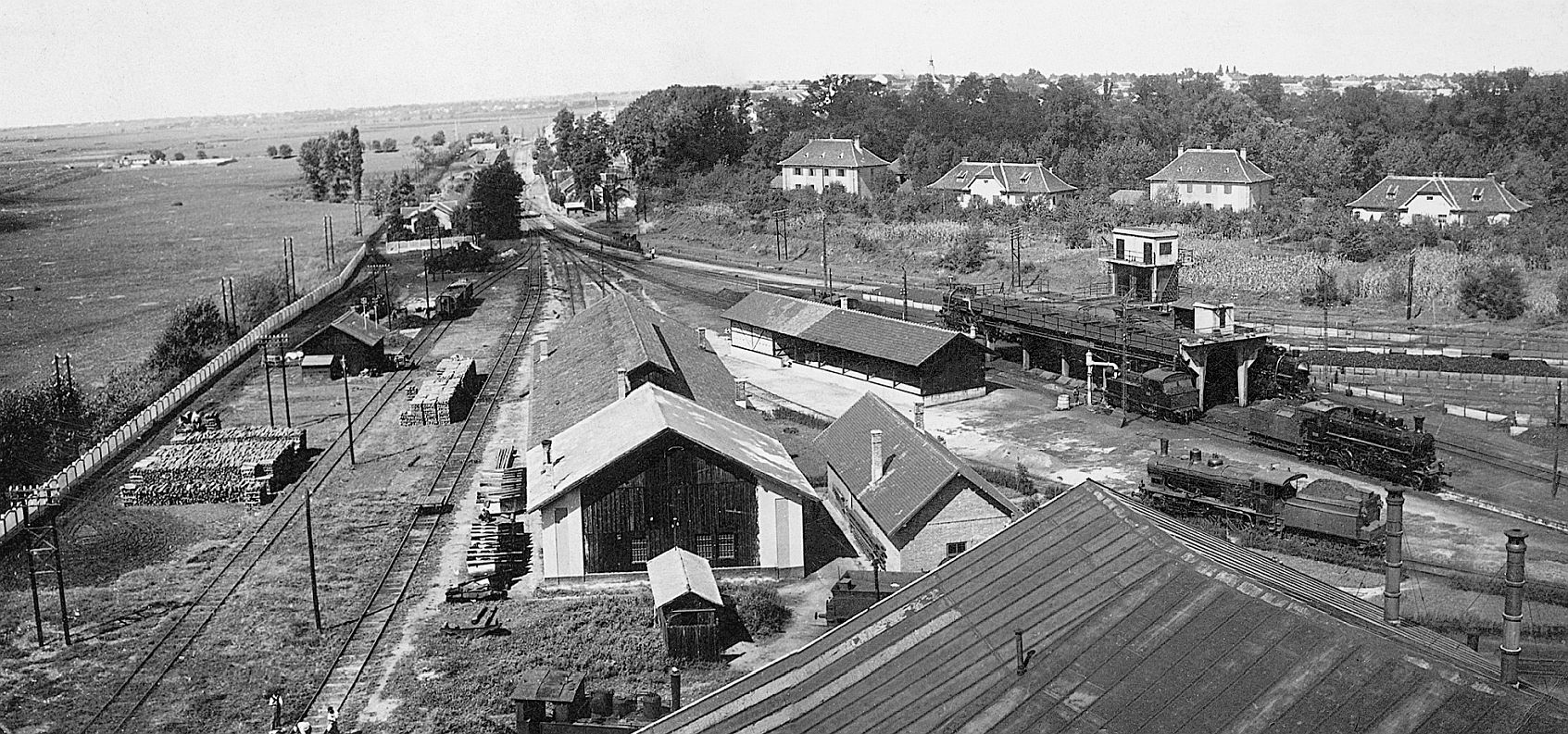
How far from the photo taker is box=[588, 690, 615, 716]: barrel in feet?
81.7

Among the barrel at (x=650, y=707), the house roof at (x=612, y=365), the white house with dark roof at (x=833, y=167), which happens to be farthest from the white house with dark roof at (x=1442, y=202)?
the barrel at (x=650, y=707)

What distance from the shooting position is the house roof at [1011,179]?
4309 inches

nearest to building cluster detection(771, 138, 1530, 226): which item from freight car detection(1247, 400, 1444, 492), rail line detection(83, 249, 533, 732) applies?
freight car detection(1247, 400, 1444, 492)

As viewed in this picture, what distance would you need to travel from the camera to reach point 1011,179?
111 metres

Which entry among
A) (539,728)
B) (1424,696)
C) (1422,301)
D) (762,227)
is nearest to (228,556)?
(539,728)

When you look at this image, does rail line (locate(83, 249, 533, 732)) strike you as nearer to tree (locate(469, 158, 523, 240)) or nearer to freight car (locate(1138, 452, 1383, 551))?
freight car (locate(1138, 452, 1383, 551))

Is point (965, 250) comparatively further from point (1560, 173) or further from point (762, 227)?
point (1560, 173)

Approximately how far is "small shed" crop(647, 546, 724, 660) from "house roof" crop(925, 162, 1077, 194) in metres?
83.4

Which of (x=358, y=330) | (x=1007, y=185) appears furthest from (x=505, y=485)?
(x=1007, y=185)

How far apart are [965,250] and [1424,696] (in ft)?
257

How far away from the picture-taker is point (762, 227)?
378ft

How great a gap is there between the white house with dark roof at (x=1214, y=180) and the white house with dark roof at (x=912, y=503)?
69.7 meters

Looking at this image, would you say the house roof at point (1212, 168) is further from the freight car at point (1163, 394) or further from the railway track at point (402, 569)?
the railway track at point (402, 569)

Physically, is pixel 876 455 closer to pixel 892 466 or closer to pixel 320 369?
pixel 892 466
